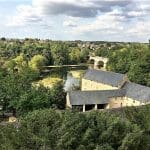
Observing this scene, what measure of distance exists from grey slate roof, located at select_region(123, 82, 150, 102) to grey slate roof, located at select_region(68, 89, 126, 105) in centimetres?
189

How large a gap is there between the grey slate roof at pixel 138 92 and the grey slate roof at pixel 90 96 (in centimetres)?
189

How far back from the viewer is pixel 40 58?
107 meters

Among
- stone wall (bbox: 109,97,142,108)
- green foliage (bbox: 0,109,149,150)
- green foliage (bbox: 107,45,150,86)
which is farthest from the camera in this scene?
green foliage (bbox: 107,45,150,86)

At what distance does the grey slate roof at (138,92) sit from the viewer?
2239 inches

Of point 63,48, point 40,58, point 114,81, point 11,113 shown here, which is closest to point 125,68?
point 114,81

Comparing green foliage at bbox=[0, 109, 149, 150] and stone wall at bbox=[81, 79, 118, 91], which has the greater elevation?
green foliage at bbox=[0, 109, 149, 150]

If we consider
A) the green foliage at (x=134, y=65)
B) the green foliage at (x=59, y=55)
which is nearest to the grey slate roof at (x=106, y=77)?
the green foliage at (x=134, y=65)

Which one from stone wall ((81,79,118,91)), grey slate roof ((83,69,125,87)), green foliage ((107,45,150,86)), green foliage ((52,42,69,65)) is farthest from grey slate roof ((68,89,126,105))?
green foliage ((52,42,69,65))

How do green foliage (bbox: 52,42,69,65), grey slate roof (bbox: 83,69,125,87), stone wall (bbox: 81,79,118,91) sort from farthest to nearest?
green foliage (bbox: 52,42,69,65), stone wall (bbox: 81,79,118,91), grey slate roof (bbox: 83,69,125,87)

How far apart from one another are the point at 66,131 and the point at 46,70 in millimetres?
90542

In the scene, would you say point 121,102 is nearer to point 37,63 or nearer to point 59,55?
point 37,63

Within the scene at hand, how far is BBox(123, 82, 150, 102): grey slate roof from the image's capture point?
56872 millimetres

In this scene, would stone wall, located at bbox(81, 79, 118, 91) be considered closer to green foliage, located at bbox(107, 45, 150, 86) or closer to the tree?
green foliage, located at bbox(107, 45, 150, 86)

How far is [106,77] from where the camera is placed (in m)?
70.8
